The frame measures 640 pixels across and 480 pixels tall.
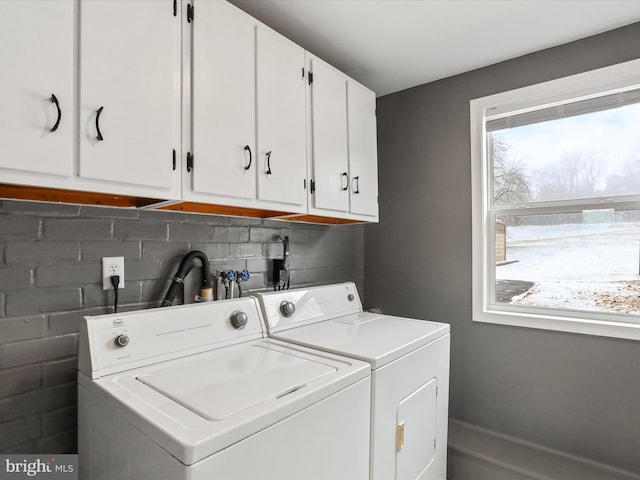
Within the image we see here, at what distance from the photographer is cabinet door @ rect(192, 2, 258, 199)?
135cm

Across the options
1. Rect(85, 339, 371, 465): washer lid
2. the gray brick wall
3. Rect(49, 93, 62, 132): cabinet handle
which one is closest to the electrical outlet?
the gray brick wall

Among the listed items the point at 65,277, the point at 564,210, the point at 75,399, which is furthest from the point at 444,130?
the point at 75,399

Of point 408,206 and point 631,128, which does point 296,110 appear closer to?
point 408,206

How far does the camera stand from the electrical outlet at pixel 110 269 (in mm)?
1421

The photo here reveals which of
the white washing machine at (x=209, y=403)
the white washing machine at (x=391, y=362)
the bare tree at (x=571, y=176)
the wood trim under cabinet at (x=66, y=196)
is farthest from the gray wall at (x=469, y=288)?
the wood trim under cabinet at (x=66, y=196)

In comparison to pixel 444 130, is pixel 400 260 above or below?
below

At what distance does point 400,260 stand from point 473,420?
1134 mm

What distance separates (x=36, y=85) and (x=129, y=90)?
0.25 m

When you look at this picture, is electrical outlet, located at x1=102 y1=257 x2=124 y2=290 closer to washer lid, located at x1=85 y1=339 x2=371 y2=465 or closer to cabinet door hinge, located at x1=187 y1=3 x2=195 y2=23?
washer lid, located at x1=85 y1=339 x2=371 y2=465

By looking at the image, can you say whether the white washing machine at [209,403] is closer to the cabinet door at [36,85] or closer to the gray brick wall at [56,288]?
the gray brick wall at [56,288]

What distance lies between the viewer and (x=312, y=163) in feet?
6.09

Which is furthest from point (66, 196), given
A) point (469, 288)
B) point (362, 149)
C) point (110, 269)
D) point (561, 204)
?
point (561, 204)

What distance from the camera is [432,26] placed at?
1838 mm

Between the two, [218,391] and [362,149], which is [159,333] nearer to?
[218,391]
